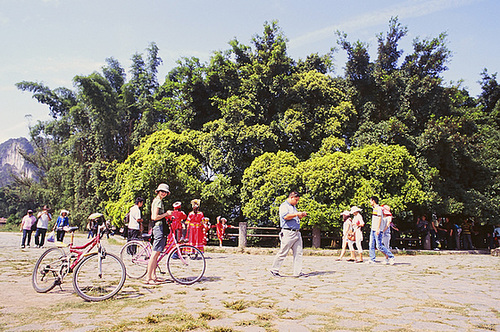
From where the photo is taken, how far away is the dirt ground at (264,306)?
3.93 meters

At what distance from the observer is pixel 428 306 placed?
197 inches

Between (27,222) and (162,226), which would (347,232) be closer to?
(162,226)

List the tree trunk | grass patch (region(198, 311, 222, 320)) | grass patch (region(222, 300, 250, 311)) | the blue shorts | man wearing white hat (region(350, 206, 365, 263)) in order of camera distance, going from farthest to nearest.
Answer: the tree trunk < man wearing white hat (region(350, 206, 365, 263)) < the blue shorts < grass patch (region(222, 300, 250, 311)) < grass patch (region(198, 311, 222, 320))

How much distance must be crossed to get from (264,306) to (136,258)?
368cm

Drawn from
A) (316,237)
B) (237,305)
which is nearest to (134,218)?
(237,305)

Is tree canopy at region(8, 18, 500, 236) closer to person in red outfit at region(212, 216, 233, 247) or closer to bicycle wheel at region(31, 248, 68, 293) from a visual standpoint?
person in red outfit at region(212, 216, 233, 247)

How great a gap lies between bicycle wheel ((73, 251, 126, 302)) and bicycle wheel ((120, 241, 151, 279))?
5.99ft

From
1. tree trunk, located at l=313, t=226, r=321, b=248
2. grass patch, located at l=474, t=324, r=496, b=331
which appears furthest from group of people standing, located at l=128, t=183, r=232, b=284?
tree trunk, located at l=313, t=226, r=321, b=248

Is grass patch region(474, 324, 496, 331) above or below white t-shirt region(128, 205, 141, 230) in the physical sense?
below

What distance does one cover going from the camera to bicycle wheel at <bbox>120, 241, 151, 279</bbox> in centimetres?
722

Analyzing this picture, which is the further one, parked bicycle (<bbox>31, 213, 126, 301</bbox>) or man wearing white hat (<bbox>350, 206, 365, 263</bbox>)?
man wearing white hat (<bbox>350, 206, 365, 263</bbox>)

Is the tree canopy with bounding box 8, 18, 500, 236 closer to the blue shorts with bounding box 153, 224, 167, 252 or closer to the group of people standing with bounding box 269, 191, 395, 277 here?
the group of people standing with bounding box 269, 191, 395, 277

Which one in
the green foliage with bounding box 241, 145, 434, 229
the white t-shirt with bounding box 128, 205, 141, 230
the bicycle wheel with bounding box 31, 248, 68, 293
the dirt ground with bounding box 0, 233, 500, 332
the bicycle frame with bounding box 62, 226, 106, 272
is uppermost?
the green foliage with bounding box 241, 145, 434, 229

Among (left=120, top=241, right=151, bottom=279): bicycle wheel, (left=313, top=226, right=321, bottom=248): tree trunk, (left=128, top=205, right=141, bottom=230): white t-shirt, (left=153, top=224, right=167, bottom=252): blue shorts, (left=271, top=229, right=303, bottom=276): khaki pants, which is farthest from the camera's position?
(left=313, top=226, right=321, bottom=248): tree trunk
